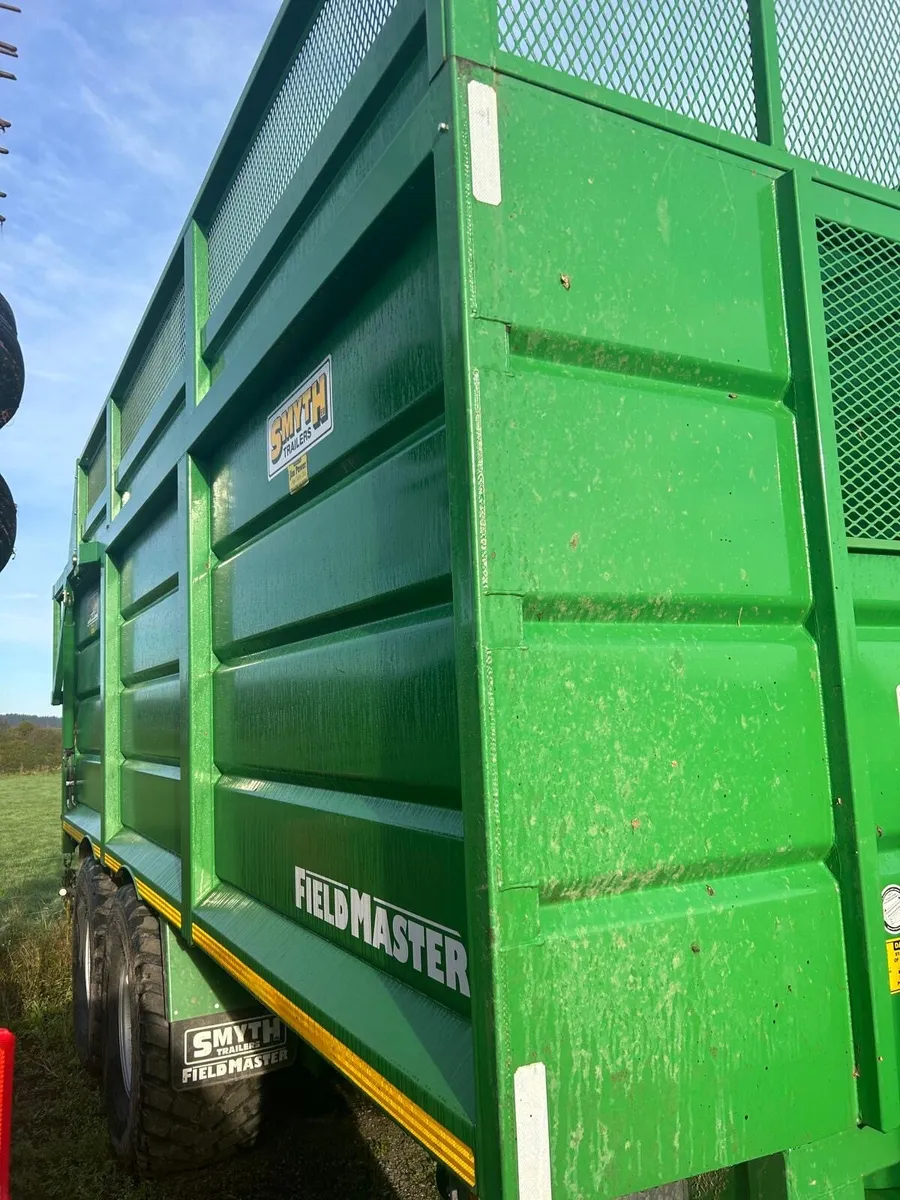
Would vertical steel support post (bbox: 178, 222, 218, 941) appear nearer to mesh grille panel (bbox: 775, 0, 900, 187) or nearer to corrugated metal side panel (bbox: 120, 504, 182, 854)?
corrugated metal side panel (bbox: 120, 504, 182, 854)

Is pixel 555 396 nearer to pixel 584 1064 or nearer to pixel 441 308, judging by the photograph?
pixel 441 308

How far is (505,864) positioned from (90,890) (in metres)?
3.82

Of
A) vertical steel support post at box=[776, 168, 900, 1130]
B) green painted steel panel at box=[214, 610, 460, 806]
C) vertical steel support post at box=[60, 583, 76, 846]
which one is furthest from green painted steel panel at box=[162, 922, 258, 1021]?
vertical steel support post at box=[60, 583, 76, 846]

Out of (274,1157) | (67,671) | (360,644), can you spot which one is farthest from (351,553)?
(67,671)

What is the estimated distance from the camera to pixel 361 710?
175 cm

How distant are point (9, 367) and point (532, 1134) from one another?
10.9 feet

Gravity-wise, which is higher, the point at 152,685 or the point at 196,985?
the point at 152,685

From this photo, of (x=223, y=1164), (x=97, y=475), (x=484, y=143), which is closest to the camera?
(x=484, y=143)

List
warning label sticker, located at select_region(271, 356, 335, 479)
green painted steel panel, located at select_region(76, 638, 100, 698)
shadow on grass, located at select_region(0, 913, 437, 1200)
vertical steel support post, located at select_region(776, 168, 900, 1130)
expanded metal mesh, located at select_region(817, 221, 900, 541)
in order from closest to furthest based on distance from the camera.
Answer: vertical steel support post, located at select_region(776, 168, 900, 1130), expanded metal mesh, located at select_region(817, 221, 900, 541), warning label sticker, located at select_region(271, 356, 335, 479), shadow on grass, located at select_region(0, 913, 437, 1200), green painted steel panel, located at select_region(76, 638, 100, 698)

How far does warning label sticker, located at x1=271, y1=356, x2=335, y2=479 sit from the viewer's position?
1.97 metres

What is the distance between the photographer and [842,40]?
5.75ft

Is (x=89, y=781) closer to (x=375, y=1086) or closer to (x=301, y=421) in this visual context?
(x=301, y=421)

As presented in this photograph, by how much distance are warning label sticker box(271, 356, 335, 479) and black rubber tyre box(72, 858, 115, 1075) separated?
259 cm

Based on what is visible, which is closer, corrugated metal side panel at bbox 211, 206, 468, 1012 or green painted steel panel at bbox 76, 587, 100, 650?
corrugated metal side panel at bbox 211, 206, 468, 1012
